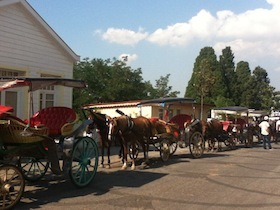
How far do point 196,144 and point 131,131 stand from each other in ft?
14.6

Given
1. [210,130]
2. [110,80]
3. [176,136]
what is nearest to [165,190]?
[176,136]

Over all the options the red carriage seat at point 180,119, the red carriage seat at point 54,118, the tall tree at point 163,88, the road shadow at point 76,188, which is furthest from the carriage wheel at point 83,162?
the tall tree at point 163,88

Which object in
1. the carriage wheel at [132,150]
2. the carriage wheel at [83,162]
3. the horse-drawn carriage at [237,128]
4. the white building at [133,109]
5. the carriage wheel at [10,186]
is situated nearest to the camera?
the carriage wheel at [10,186]

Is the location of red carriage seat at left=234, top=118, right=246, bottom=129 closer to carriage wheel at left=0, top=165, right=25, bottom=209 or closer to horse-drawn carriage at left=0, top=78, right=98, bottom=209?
horse-drawn carriage at left=0, top=78, right=98, bottom=209

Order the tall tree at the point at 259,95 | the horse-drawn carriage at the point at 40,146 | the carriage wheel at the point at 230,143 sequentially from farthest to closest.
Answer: the tall tree at the point at 259,95, the carriage wheel at the point at 230,143, the horse-drawn carriage at the point at 40,146

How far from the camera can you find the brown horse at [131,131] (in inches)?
451

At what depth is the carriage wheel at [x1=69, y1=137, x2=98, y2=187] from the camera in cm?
880

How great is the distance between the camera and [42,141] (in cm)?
816

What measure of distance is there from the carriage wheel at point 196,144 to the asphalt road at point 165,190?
2676 mm

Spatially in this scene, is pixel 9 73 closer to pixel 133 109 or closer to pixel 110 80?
pixel 133 109

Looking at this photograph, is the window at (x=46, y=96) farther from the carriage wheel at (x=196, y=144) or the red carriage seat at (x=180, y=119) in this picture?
the carriage wheel at (x=196, y=144)

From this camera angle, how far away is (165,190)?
8.92 m

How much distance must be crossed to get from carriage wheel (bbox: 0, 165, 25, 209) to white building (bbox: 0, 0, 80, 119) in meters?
7.84

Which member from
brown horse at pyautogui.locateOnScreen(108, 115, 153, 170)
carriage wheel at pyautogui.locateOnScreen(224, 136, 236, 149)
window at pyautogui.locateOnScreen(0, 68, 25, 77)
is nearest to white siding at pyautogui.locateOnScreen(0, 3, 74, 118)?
window at pyautogui.locateOnScreen(0, 68, 25, 77)
